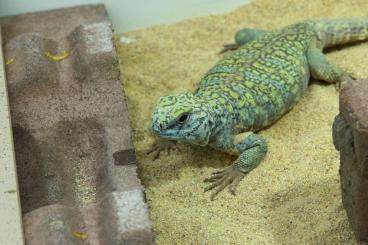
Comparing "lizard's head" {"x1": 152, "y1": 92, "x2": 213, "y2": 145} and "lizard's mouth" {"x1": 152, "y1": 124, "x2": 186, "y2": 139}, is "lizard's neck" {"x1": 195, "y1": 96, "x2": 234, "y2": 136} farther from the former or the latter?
"lizard's mouth" {"x1": 152, "y1": 124, "x2": 186, "y2": 139}

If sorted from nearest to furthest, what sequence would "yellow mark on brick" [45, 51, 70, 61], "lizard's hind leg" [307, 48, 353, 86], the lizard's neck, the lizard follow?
the lizard → the lizard's neck → "yellow mark on brick" [45, 51, 70, 61] → "lizard's hind leg" [307, 48, 353, 86]

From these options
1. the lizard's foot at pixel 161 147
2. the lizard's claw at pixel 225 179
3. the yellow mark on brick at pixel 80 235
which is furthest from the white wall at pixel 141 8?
the yellow mark on brick at pixel 80 235

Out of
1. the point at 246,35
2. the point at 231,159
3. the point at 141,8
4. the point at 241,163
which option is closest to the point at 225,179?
the point at 241,163

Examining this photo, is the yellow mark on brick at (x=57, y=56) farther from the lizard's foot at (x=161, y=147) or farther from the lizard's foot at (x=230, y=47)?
the lizard's foot at (x=230, y=47)

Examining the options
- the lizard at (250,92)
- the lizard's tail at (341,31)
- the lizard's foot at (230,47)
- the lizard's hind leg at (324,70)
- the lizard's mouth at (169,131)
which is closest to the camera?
the lizard's mouth at (169,131)

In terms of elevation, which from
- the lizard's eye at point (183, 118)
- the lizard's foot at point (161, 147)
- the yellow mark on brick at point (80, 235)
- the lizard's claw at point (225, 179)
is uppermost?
the lizard's eye at point (183, 118)

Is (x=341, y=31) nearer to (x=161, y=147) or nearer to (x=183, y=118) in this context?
(x=161, y=147)

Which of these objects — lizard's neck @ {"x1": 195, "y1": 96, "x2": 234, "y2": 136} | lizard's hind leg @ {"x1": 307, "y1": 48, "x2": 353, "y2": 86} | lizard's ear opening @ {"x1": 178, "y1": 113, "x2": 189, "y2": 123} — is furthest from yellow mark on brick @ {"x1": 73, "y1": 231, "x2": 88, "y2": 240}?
lizard's hind leg @ {"x1": 307, "y1": 48, "x2": 353, "y2": 86}
